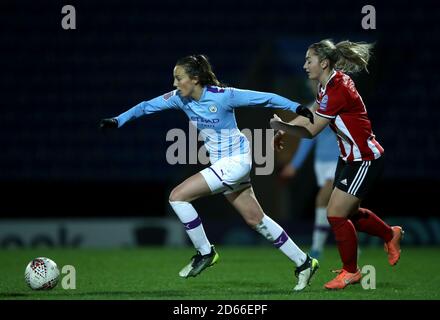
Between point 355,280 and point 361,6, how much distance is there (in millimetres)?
8019

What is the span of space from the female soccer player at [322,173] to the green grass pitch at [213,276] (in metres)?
0.24

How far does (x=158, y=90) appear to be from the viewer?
12.7 m

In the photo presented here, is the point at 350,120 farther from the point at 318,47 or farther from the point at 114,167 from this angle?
the point at 114,167

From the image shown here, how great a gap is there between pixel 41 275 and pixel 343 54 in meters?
2.50

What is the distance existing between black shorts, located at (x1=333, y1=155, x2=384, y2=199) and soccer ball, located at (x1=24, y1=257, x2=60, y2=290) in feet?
6.53

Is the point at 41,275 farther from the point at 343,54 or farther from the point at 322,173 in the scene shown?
the point at 322,173

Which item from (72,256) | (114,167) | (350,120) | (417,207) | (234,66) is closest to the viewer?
(350,120)

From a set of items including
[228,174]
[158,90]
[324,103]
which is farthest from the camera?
[158,90]

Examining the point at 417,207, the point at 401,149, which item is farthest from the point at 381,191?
the point at 401,149

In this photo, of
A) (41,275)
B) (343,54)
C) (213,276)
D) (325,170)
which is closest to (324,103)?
(343,54)

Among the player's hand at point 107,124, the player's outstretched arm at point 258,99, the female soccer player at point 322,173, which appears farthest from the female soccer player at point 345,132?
the female soccer player at point 322,173

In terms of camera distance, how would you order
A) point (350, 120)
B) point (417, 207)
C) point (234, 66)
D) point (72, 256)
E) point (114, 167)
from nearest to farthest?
point (350, 120) → point (72, 256) → point (417, 207) → point (114, 167) → point (234, 66)

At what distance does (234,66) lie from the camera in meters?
13.1

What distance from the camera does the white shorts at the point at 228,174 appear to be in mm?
6207
